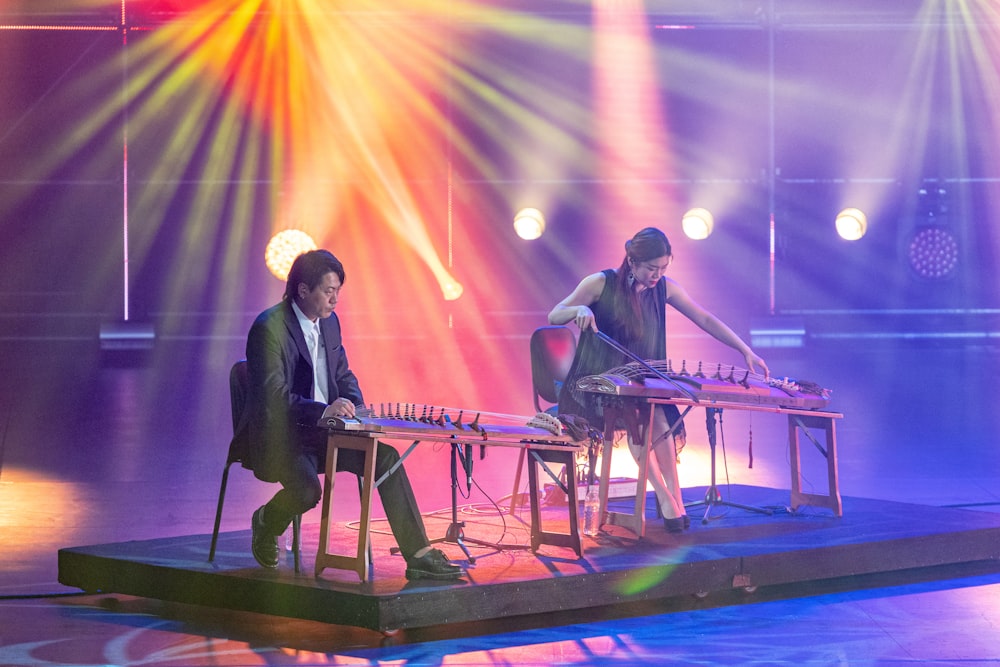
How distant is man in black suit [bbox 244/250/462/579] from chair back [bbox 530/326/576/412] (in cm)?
130

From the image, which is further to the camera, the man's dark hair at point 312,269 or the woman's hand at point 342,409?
the man's dark hair at point 312,269

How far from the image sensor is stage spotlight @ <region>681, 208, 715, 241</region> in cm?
1143

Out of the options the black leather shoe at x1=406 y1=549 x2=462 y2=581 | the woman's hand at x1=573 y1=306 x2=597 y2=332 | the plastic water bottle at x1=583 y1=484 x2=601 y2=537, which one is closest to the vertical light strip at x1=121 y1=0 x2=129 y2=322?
the woman's hand at x1=573 y1=306 x2=597 y2=332

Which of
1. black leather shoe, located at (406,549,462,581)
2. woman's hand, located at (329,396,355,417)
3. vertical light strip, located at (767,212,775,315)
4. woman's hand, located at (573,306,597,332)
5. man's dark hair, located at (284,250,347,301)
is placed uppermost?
vertical light strip, located at (767,212,775,315)

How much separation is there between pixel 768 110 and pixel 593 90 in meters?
1.57

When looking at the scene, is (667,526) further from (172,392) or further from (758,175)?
(758,175)

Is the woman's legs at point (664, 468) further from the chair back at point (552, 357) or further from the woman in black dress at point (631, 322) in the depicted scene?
the chair back at point (552, 357)

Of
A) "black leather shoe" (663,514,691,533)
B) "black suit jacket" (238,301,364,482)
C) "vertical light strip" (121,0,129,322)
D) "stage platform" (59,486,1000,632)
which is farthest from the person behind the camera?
"vertical light strip" (121,0,129,322)

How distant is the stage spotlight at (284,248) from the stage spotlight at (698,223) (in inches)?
131

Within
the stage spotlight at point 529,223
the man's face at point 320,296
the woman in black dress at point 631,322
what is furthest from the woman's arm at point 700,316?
the stage spotlight at point 529,223

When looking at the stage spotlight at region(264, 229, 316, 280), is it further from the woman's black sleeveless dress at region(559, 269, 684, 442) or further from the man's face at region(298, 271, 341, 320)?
the man's face at region(298, 271, 341, 320)

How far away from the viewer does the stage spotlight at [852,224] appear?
452 inches

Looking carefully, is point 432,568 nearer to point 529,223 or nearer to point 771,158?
point 529,223

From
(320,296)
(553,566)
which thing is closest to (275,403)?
(320,296)
